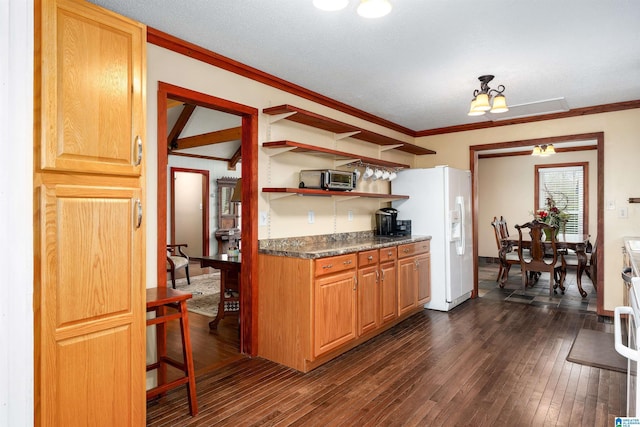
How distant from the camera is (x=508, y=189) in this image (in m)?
8.15

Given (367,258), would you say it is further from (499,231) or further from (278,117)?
(499,231)

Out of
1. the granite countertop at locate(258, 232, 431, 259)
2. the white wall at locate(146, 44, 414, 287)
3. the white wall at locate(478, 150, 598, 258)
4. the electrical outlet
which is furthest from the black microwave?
the white wall at locate(478, 150, 598, 258)

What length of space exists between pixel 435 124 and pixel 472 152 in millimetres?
652

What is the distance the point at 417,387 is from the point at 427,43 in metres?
2.42

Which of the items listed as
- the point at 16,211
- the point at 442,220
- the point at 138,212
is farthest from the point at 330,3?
the point at 442,220

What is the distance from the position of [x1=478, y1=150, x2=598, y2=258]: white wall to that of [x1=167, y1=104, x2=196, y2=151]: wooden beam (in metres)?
6.22

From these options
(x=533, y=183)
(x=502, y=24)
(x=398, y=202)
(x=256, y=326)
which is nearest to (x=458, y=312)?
(x=398, y=202)

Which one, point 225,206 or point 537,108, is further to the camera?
point 225,206

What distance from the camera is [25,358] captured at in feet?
4.67

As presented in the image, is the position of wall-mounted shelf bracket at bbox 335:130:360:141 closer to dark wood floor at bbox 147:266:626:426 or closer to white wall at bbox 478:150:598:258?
dark wood floor at bbox 147:266:626:426

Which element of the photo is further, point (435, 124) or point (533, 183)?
point (533, 183)

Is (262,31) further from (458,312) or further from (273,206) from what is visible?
(458,312)

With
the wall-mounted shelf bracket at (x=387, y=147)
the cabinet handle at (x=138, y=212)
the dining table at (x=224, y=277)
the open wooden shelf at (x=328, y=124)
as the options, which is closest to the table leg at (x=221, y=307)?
the dining table at (x=224, y=277)

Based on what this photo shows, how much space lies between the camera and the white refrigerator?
4.54 meters
